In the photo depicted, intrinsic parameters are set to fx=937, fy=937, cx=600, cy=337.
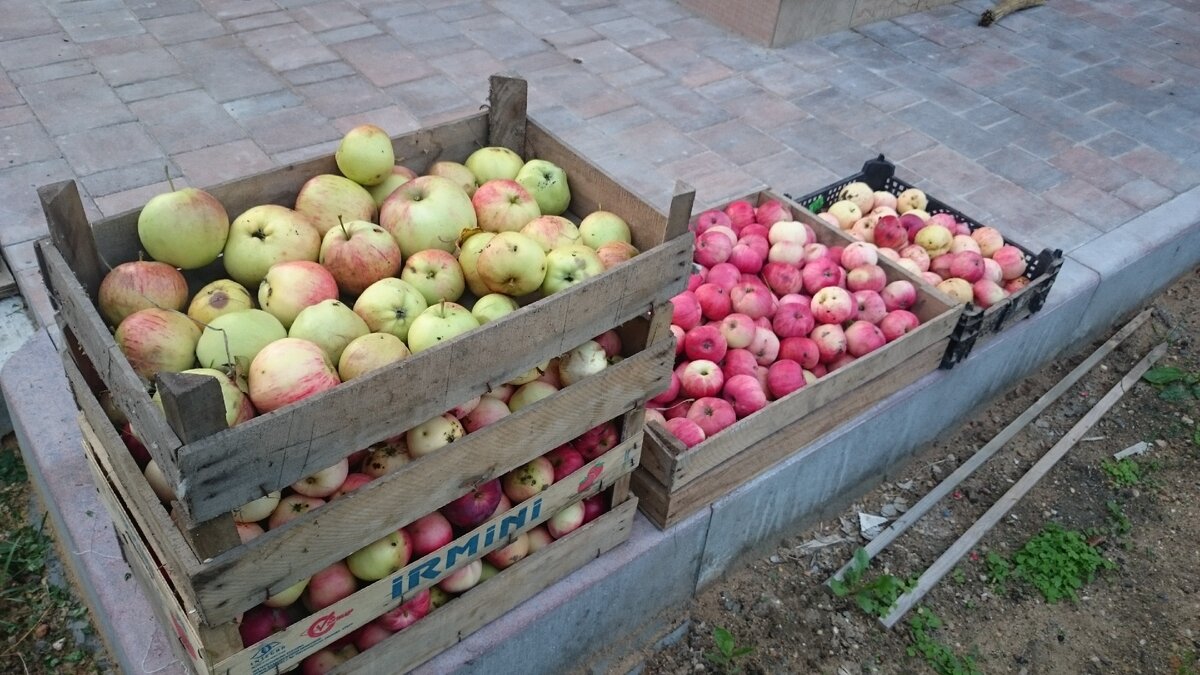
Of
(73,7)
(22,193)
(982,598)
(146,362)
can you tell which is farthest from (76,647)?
(73,7)

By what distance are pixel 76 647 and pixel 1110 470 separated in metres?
4.09

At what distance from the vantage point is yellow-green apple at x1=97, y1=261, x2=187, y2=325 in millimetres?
2135

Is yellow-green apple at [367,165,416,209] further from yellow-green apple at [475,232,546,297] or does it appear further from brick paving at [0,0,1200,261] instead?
brick paving at [0,0,1200,261]

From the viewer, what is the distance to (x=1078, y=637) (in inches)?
135

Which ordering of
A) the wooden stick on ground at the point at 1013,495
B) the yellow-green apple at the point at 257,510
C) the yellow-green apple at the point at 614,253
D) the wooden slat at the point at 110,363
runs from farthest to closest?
1. the wooden stick on ground at the point at 1013,495
2. the yellow-green apple at the point at 614,253
3. the yellow-green apple at the point at 257,510
4. the wooden slat at the point at 110,363

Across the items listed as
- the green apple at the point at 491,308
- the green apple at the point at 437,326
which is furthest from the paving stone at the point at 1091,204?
the green apple at the point at 437,326

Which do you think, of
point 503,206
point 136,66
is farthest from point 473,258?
point 136,66

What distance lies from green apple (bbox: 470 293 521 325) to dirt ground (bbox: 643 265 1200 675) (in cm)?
152

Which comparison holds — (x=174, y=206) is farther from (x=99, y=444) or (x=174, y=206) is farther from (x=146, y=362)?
(x=99, y=444)

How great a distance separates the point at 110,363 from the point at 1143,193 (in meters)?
5.38

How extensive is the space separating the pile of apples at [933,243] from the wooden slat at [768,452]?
15.5 inches

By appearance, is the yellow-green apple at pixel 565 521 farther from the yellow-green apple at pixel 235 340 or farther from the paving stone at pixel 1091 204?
the paving stone at pixel 1091 204

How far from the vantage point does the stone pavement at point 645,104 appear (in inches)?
186

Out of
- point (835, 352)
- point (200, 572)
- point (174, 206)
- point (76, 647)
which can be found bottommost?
point (76, 647)
